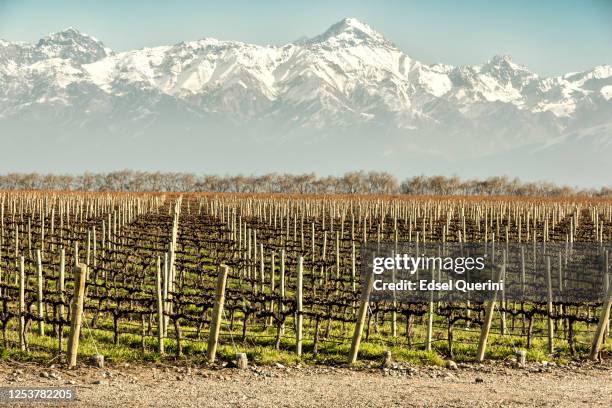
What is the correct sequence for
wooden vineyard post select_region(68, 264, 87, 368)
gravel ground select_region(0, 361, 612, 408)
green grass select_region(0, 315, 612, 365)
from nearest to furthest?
gravel ground select_region(0, 361, 612, 408) → wooden vineyard post select_region(68, 264, 87, 368) → green grass select_region(0, 315, 612, 365)

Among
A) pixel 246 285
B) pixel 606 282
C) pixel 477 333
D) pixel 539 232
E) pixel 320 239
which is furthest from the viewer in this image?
pixel 539 232

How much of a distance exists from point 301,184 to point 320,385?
501 ft

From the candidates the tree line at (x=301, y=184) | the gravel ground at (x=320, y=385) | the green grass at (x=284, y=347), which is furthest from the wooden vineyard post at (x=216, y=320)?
the tree line at (x=301, y=184)

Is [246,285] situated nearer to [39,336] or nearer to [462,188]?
[39,336]

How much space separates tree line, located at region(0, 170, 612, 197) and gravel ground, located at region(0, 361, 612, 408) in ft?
452

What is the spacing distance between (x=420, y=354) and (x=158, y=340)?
473 centimetres

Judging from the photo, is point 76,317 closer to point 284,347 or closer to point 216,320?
point 216,320

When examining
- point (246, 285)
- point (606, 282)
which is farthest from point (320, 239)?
point (606, 282)

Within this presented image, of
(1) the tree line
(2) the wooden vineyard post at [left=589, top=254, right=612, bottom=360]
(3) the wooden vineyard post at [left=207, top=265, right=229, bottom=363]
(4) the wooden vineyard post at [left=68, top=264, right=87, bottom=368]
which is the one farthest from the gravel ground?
(1) the tree line

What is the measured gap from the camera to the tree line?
6045 inches

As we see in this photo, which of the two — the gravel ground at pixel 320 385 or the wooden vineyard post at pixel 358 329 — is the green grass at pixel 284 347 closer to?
the wooden vineyard post at pixel 358 329

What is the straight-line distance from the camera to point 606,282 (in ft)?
48.7

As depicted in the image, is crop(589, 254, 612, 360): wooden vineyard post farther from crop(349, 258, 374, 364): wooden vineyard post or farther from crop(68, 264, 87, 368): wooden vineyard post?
crop(68, 264, 87, 368): wooden vineyard post

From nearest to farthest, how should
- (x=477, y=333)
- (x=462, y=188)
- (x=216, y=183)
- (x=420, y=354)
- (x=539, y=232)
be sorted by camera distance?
(x=420, y=354)
(x=477, y=333)
(x=539, y=232)
(x=462, y=188)
(x=216, y=183)
